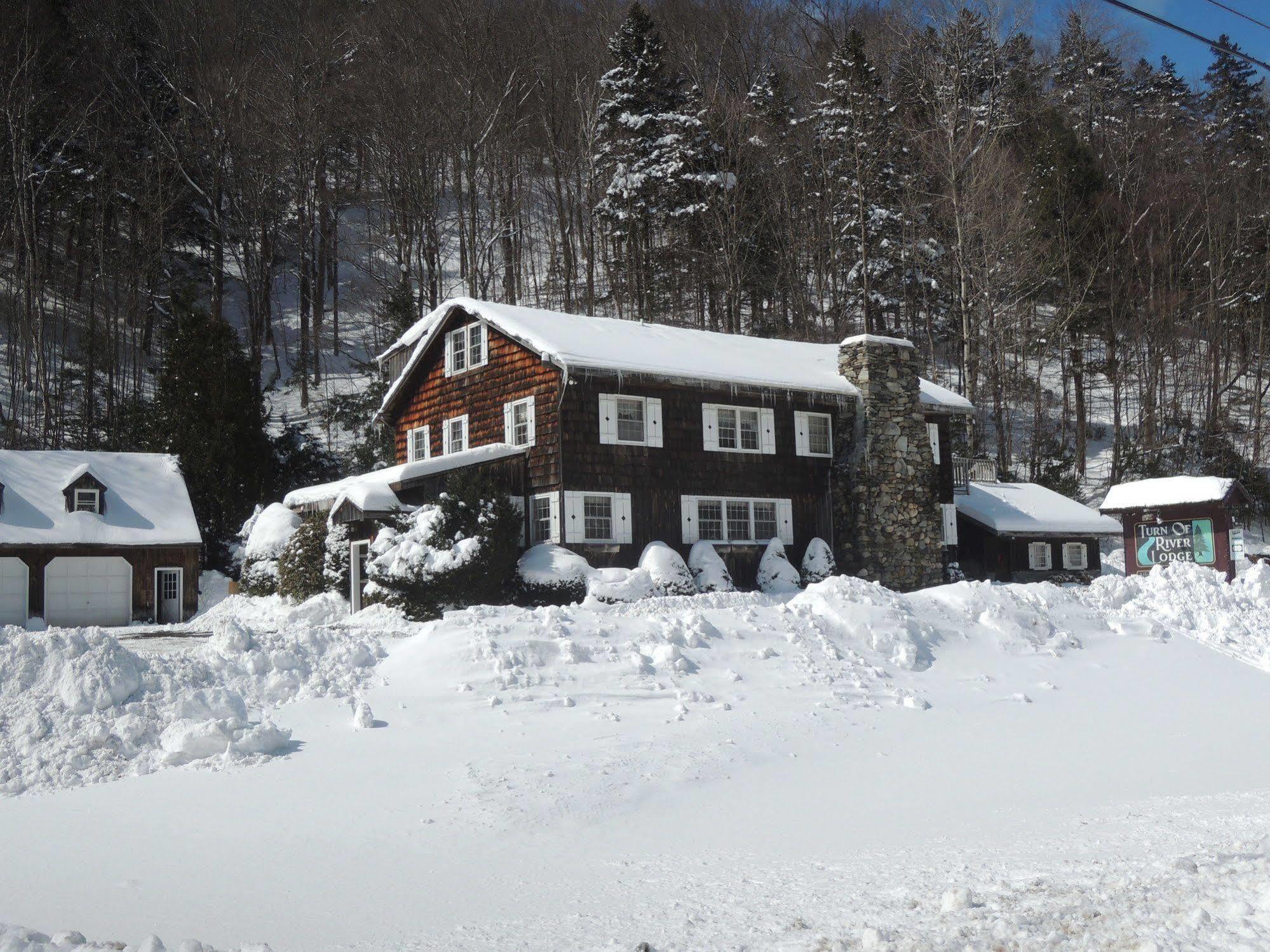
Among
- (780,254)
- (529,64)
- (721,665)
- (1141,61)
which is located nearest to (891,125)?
(780,254)

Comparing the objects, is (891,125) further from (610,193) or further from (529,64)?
(529,64)

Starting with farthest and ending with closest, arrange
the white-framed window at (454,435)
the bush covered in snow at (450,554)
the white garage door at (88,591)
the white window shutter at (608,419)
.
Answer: the white-framed window at (454,435), the white garage door at (88,591), the white window shutter at (608,419), the bush covered in snow at (450,554)

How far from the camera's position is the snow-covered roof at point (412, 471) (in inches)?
957

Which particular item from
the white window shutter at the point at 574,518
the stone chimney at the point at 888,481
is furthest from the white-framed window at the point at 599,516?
the stone chimney at the point at 888,481

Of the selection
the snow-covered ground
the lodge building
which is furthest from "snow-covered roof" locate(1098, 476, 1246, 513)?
the lodge building

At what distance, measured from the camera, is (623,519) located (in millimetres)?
25438

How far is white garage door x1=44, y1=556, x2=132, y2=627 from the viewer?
92.8 ft

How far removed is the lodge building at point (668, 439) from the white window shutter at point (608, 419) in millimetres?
43

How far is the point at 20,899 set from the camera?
6727 mm

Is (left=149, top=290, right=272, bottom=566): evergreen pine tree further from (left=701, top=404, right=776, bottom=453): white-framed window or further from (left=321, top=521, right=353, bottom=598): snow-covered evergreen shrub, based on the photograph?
(left=701, top=404, right=776, bottom=453): white-framed window

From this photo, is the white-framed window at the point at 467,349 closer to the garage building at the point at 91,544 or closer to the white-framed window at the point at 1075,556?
the garage building at the point at 91,544

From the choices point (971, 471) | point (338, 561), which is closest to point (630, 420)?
point (338, 561)

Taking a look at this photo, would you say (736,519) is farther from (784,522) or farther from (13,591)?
(13,591)

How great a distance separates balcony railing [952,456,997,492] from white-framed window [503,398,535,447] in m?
14.7
